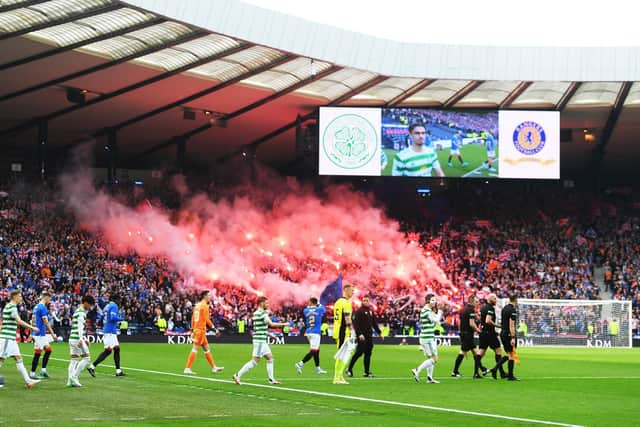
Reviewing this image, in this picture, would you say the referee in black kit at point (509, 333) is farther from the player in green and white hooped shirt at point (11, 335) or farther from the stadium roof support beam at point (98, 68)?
the stadium roof support beam at point (98, 68)

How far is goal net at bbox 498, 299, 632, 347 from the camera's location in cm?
4888

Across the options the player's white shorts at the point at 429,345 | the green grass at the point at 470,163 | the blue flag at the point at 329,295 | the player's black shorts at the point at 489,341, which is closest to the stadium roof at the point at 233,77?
the green grass at the point at 470,163

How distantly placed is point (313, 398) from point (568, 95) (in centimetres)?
3563

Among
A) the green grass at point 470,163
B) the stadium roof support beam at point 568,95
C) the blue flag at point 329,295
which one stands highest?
the stadium roof support beam at point 568,95

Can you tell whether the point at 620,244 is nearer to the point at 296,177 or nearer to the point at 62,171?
the point at 296,177

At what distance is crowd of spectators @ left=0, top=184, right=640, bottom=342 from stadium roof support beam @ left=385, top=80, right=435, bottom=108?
976cm

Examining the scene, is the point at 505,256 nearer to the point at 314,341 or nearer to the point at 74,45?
the point at 74,45

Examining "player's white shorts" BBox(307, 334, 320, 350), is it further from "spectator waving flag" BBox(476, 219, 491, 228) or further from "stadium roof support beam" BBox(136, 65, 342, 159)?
"spectator waving flag" BBox(476, 219, 491, 228)

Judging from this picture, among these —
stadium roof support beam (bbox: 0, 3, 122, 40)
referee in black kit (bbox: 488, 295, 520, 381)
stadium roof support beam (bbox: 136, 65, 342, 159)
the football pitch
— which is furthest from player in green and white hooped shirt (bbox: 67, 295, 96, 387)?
stadium roof support beam (bbox: 136, 65, 342, 159)

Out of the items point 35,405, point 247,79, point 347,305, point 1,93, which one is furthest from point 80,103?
point 35,405

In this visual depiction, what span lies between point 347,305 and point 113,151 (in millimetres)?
33794

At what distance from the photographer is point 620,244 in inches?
2335

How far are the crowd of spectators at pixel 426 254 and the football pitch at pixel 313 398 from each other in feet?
61.3

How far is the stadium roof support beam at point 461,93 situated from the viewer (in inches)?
1927
